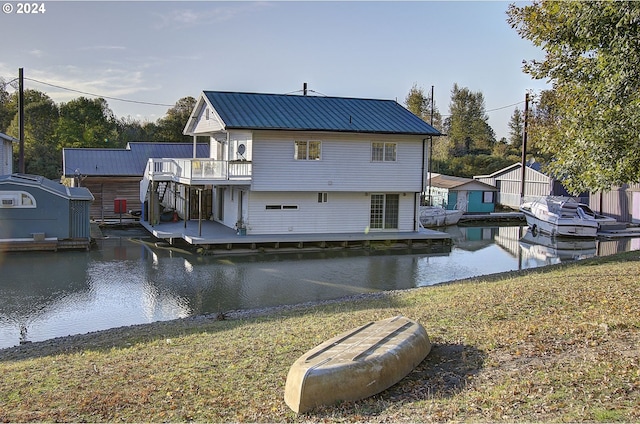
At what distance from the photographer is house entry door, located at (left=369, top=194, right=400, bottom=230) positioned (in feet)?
95.1

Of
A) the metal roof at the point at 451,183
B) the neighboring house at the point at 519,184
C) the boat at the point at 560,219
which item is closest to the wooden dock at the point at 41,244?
the boat at the point at 560,219

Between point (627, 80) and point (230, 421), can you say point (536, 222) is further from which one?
point (230, 421)

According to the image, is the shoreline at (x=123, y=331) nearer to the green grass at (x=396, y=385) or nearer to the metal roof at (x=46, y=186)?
the green grass at (x=396, y=385)

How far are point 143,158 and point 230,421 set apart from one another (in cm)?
3264

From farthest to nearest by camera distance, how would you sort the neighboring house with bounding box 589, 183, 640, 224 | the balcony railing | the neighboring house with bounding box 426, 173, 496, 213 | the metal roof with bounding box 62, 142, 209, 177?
the neighboring house with bounding box 426, 173, 496, 213 → the neighboring house with bounding box 589, 183, 640, 224 → the metal roof with bounding box 62, 142, 209, 177 → the balcony railing

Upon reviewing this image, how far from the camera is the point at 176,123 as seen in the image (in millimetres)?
54750

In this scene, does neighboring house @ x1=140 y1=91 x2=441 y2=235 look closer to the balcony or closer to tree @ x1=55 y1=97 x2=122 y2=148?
the balcony

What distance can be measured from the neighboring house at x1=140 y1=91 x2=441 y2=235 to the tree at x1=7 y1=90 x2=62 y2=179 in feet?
68.7

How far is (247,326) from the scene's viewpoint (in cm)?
1129

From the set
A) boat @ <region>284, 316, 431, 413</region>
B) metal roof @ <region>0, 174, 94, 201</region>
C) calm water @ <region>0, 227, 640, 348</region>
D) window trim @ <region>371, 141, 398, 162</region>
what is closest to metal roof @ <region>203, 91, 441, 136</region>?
window trim @ <region>371, 141, 398, 162</region>

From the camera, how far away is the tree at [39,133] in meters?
46.7

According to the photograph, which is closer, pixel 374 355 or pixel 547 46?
pixel 374 355

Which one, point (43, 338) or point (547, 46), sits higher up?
point (547, 46)

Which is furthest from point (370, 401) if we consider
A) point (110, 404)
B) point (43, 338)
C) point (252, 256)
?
point (252, 256)
